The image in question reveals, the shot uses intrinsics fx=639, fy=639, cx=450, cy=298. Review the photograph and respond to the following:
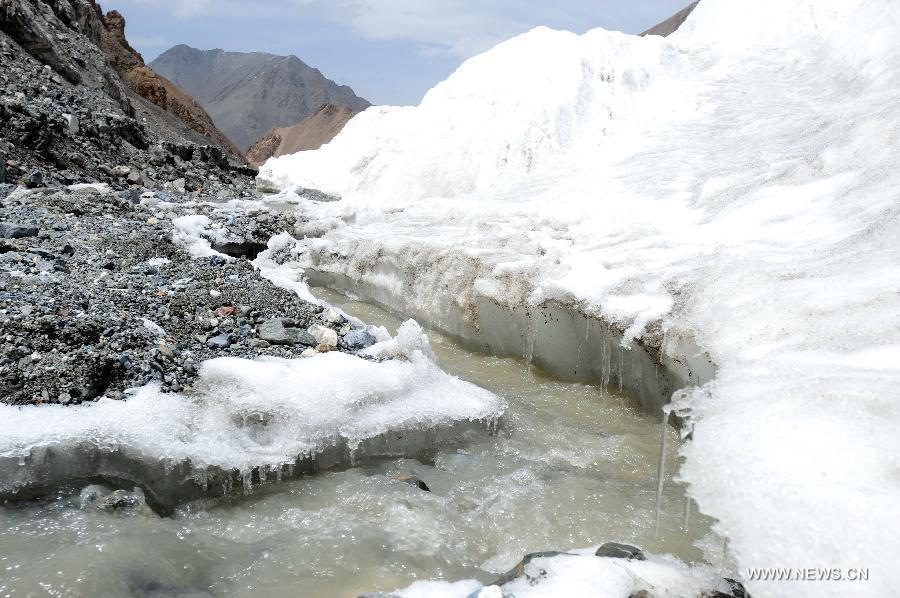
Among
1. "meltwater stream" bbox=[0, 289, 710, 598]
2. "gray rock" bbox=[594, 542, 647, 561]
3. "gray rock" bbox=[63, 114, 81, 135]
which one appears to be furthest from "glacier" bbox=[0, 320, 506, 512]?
"gray rock" bbox=[63, 114, 81, 135]

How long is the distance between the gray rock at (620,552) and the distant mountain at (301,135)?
4673cm

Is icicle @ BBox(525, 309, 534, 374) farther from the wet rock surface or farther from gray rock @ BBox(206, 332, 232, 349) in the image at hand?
gray rock @ BBox(206, 332, 232, 349)

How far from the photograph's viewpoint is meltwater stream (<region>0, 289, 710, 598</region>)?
7.73ft

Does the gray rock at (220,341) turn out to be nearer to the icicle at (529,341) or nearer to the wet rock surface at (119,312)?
the wet rock surface at (119,312)

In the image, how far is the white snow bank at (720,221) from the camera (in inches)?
81.1

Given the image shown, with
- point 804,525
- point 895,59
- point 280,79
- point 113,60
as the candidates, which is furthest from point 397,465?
point 280,79

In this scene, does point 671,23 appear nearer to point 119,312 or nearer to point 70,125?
point 70,125

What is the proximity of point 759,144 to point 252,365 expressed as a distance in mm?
6884

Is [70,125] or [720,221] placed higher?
[70,125]

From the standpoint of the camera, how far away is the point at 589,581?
2107 mm

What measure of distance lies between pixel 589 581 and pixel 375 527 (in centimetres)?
110

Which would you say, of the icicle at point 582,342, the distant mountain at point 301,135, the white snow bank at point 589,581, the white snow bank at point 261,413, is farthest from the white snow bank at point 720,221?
the distant mountain at point 301,135

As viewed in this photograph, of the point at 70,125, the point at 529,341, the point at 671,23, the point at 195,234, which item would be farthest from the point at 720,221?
the point at 671,23

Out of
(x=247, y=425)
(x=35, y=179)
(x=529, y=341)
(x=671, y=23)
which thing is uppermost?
(x=671, y=23)
